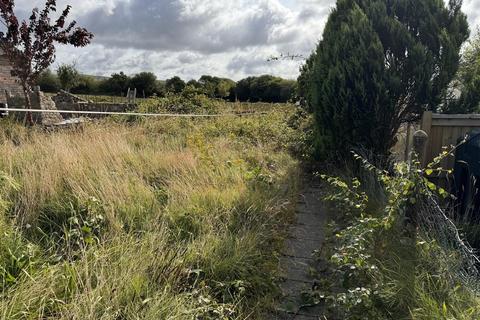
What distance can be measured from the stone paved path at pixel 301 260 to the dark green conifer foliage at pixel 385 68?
125 centimetres

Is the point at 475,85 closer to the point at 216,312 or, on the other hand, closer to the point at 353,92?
the point at 353,92

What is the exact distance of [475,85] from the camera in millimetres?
5758

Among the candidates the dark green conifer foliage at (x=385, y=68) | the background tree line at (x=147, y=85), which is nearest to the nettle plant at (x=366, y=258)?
the dark green conifer foliage at (x=385, y=68)

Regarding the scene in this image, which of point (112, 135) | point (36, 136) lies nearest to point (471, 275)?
point (112, 135)

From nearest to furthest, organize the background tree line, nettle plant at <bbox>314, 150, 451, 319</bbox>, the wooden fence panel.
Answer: nettle plant at <bbox>314, 150, 451, 319</bbox>
the wooden fence panel
the background tree line

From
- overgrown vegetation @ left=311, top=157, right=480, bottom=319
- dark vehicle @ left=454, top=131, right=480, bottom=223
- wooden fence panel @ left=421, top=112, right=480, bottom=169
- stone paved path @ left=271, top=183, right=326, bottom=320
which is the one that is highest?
wooden fence panel @ left=421, top=112, right=480, bottom=169

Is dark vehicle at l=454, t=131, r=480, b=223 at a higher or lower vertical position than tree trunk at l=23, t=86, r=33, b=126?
lower

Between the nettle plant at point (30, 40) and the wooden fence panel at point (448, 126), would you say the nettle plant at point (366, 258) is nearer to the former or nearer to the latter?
the wooden fence panel at point (448, 126)

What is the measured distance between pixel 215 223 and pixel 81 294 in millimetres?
1508

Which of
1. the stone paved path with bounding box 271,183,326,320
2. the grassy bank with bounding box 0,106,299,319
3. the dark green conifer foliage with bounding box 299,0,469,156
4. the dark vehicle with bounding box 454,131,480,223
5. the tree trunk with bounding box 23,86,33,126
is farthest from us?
the tree trunk with bounding box 23,86,33,126

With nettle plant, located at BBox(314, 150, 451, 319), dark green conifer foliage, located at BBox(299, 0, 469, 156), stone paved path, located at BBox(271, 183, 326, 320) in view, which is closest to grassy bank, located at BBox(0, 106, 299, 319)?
stone paved path, located at BBox(271, 183, 326, 320)

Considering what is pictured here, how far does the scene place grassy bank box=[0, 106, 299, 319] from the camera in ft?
8.20

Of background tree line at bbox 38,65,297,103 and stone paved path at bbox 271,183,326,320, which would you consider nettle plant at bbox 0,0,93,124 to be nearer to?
stone paved path at bbox 271,183,326,320

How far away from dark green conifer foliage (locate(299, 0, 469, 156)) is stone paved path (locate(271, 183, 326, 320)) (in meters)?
1.25
